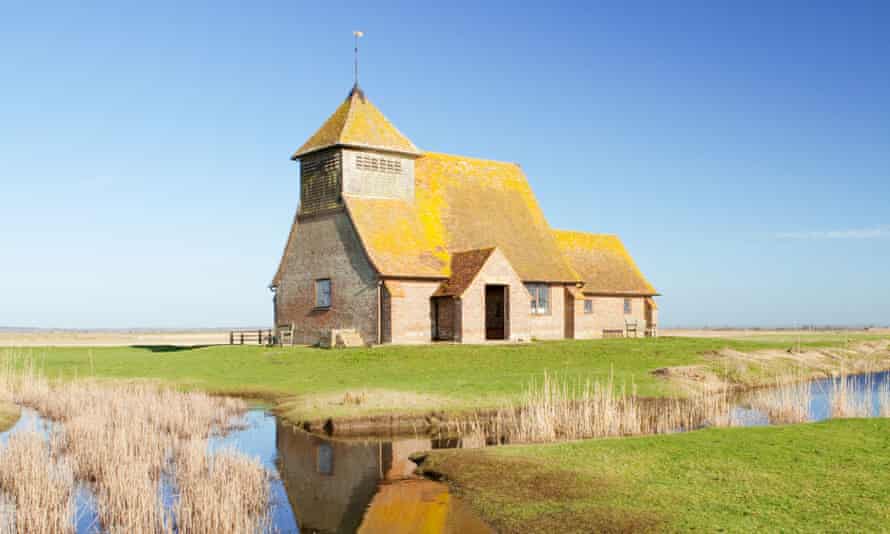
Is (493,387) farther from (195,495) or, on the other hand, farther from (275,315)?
(275,315)

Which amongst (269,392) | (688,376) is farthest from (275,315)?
(688,376)

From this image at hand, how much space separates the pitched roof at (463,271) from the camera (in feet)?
146

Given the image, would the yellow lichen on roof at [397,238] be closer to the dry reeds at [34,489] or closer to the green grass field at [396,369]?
the green grass field at [396,369]

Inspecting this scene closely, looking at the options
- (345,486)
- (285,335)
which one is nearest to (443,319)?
(285,335)

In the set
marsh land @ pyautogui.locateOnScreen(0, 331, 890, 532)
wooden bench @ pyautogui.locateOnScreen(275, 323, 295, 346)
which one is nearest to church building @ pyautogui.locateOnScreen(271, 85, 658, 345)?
wooden bench @ pyautogui.locateOnScreen(275, 323, 295, 346)

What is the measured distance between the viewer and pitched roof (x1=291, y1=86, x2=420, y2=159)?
4694 centimetres

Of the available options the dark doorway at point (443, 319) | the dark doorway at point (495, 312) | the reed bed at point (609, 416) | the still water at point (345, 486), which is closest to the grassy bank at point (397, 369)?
the reed bed at point (609, 416)

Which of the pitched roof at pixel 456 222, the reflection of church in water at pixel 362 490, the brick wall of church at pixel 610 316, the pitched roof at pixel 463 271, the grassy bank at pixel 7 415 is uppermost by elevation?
Result: the pitched roof at pixel 456 222

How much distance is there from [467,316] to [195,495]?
100ft

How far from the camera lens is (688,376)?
1341 inches

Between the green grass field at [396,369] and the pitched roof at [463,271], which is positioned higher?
the pitched roof at [463,271]

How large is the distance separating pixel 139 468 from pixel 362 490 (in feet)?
14.6

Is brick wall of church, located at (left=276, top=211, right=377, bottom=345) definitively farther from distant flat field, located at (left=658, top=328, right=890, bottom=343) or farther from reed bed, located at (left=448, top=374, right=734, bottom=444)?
distant flat field, located at (left=658, top=328, right=890, bottom=343)

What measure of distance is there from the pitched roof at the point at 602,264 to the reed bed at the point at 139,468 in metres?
35.6
